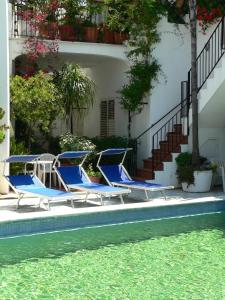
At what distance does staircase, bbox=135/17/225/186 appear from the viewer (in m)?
15.3

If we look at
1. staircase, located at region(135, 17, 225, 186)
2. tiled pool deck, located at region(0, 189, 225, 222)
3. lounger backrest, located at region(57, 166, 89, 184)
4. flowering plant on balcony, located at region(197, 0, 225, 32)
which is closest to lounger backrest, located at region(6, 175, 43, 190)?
tiled pool deck, located at region(0, 189, 225, 222)

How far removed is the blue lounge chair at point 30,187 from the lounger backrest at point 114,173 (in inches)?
75.7

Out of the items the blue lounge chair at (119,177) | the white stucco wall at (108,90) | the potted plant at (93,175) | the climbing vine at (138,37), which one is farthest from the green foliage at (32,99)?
the white stucco wall at (108,90)

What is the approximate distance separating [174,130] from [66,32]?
15.4 feet

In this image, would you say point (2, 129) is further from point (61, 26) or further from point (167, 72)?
point (167, 72)

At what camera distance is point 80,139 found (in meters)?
15.8

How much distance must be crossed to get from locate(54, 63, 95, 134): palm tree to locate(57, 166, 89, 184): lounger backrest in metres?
3.92

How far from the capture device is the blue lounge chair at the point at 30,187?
11023mm

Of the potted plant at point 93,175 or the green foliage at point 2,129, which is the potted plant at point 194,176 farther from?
the green foliage at point 2,129

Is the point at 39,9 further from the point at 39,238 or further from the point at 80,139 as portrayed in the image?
the point at 39,238

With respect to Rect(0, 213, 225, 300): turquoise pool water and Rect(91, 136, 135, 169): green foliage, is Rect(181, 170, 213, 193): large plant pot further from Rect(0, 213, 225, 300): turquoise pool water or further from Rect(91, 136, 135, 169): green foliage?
Rect(0, 213, 225, 300): turquoise pool water

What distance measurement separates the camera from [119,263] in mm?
8242

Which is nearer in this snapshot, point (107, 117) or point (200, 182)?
point (200, 182)

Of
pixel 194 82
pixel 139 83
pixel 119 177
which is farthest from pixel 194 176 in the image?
pixel 139 83
